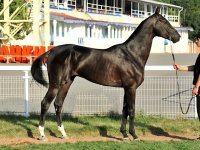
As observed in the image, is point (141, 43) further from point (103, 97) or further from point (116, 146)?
point (103, 97)

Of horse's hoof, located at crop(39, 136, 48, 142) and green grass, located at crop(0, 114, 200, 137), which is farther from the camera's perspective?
green grass, located at crop(0, 114, 200, 137)

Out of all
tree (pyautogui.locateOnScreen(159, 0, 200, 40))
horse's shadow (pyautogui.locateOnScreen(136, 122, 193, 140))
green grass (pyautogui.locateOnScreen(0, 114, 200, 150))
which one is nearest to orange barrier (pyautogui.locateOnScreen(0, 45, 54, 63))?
green grass (pyautogui.locateOnScreen(0, 114, 200, 150))

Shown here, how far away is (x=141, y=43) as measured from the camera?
419 inches

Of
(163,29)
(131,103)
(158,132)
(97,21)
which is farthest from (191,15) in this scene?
(131,103)

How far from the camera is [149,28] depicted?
10672mm

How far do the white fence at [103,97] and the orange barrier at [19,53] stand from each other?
20.2 meters

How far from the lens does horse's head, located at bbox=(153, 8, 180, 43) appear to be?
1063cm

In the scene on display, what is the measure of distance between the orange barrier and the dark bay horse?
78.6 feet

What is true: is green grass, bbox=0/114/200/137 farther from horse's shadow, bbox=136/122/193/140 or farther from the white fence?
the white fence

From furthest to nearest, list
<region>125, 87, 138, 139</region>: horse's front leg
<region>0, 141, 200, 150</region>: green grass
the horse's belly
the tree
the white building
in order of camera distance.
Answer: the tree < the white building < the horse's belly < <region>125, 87, 138, 139</region>: horse's front leg < <region>0, 141, 200, 150</region>: green grass

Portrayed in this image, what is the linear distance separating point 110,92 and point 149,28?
3825 millimetres

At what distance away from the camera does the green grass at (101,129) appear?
9211 millimetres

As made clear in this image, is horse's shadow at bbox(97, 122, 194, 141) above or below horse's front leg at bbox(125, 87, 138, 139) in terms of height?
below

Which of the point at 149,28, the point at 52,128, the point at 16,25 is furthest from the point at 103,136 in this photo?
the point at 16,25
